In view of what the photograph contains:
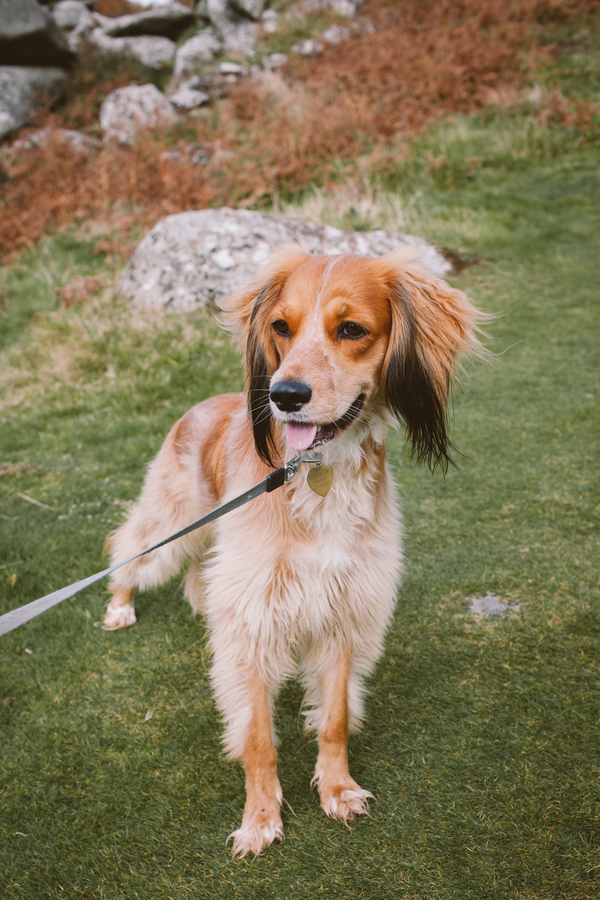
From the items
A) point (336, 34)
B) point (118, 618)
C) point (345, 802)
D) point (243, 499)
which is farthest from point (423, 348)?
point (336, 34)

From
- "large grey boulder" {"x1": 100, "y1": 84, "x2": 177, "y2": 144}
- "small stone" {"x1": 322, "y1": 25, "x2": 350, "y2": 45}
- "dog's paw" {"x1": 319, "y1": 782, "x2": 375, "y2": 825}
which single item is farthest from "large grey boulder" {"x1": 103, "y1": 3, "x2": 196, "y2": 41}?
"dog's paw" {"x1": 319, "y1": 782, "x2": 375, "y2": 825}

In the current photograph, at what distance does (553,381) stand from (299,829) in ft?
13.8

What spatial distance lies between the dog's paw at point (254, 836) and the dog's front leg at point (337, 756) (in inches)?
7.7

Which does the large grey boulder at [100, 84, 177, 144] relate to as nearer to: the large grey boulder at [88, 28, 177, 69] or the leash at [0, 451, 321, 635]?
the large grey boulder at [88, 28, 177, 69]

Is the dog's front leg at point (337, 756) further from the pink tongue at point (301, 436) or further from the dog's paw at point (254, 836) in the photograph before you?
the pink tongue at point (301, 436)

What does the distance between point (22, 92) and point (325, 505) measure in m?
14.8

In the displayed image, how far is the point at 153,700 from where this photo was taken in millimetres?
2744

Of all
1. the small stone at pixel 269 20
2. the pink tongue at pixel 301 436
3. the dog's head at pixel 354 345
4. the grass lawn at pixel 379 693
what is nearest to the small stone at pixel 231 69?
the small stone at pixel 269 20

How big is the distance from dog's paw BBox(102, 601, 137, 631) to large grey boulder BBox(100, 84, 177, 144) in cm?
1154

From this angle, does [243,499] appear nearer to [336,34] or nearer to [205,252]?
[205,252]

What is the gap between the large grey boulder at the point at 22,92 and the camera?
12.4m

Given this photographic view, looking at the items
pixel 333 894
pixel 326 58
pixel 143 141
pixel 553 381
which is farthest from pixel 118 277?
pixel 326 58

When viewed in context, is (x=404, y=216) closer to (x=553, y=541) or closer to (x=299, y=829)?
(x=553, y=541)

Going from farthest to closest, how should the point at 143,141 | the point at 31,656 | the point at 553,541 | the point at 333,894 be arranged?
the point at 143,141, the point at 553,541, the point at 31,656, the point at 333,894
